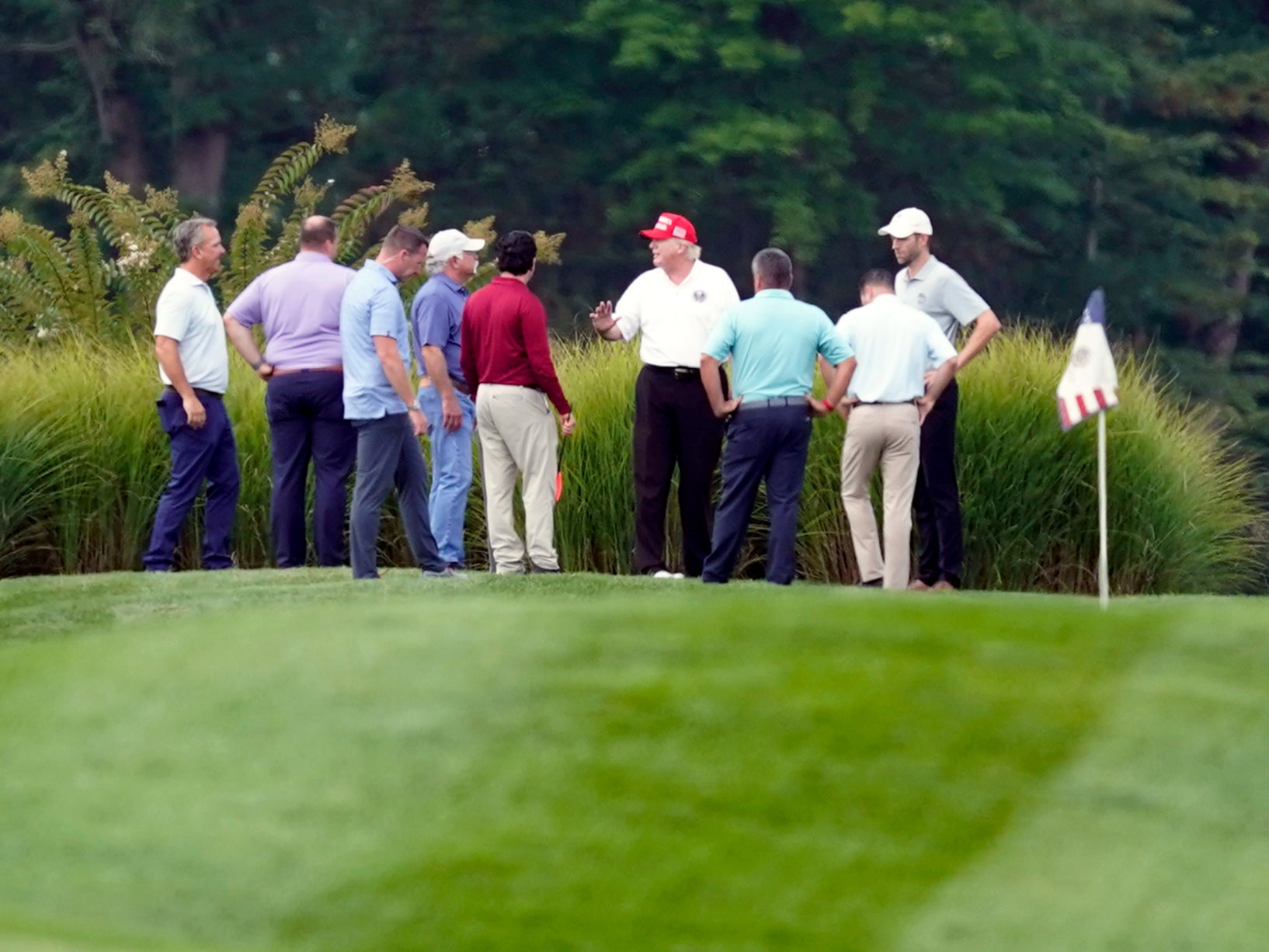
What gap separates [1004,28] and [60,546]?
848 inches

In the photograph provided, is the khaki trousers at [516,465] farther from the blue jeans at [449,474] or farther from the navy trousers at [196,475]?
the navy trousers at [196,475]

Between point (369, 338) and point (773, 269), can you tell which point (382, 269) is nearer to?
point (369, 338)

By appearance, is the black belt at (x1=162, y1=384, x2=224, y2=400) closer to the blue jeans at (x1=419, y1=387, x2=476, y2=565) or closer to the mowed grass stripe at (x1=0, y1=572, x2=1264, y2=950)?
the blue jeans at (x1=419, y1=387, x2=476, y2=565)

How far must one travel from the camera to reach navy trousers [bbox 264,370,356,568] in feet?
38.3

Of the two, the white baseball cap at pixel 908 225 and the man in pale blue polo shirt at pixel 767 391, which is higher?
the white baseball cap at pixel 908 225

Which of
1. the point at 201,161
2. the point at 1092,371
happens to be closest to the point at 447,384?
the point at 1092,371

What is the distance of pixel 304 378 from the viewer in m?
11.7

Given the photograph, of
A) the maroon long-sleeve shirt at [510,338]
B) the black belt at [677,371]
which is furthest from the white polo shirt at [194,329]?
the black belt at [677,371]

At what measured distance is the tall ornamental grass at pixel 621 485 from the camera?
43.0ft

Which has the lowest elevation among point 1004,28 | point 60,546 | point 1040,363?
point 60,546

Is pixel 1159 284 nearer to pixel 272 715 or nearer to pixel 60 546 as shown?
pixel 60 546

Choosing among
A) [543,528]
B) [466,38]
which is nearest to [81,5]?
[466,38]

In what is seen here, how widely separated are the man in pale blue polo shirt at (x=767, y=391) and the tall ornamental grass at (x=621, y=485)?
200 cm

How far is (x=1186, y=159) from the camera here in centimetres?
3484
